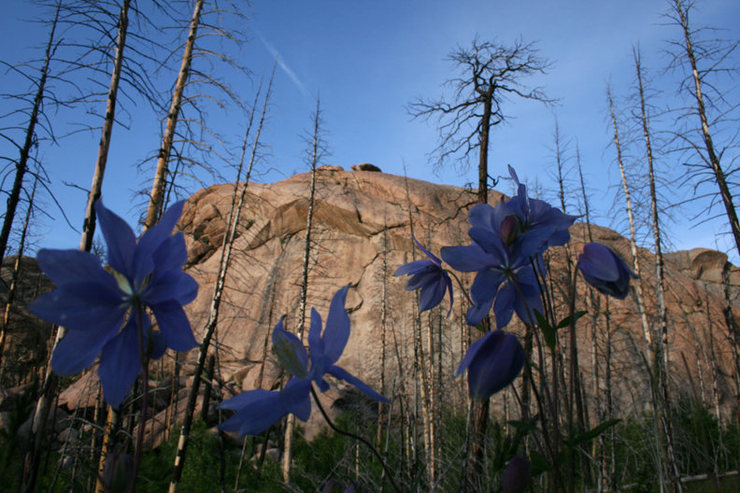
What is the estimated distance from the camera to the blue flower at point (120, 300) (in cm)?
57

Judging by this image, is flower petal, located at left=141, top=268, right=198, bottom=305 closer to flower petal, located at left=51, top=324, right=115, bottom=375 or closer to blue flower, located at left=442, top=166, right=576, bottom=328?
flower petal, located at left=51, top=324, right=115, bottom=375

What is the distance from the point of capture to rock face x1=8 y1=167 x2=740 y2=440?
13.8 metres

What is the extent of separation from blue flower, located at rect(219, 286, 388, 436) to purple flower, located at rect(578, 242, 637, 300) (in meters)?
0.50

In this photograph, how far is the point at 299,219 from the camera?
60.4 ft

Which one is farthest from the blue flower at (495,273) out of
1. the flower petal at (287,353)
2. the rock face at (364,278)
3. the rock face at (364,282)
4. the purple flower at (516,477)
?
the rock face at (364,278)

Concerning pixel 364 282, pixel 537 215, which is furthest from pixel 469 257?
pixel 364 282

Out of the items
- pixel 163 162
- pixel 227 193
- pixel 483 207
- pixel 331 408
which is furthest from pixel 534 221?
pixel 227 193

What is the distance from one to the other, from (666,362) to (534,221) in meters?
10.0

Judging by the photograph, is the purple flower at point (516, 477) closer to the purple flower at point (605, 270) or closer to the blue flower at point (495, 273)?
the blue flower at point (495, 273)

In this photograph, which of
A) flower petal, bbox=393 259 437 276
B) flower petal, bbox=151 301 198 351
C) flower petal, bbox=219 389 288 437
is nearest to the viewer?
flower petal, bbox=219 389 288 437

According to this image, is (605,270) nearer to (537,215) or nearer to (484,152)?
(537,215)

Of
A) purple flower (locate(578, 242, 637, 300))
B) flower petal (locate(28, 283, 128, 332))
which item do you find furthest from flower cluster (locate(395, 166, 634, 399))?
flower petal (locate(28, 283, 128, 332))

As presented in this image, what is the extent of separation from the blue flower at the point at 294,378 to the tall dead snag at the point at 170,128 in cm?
571

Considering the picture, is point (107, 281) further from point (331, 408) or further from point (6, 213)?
point (331, 408)
